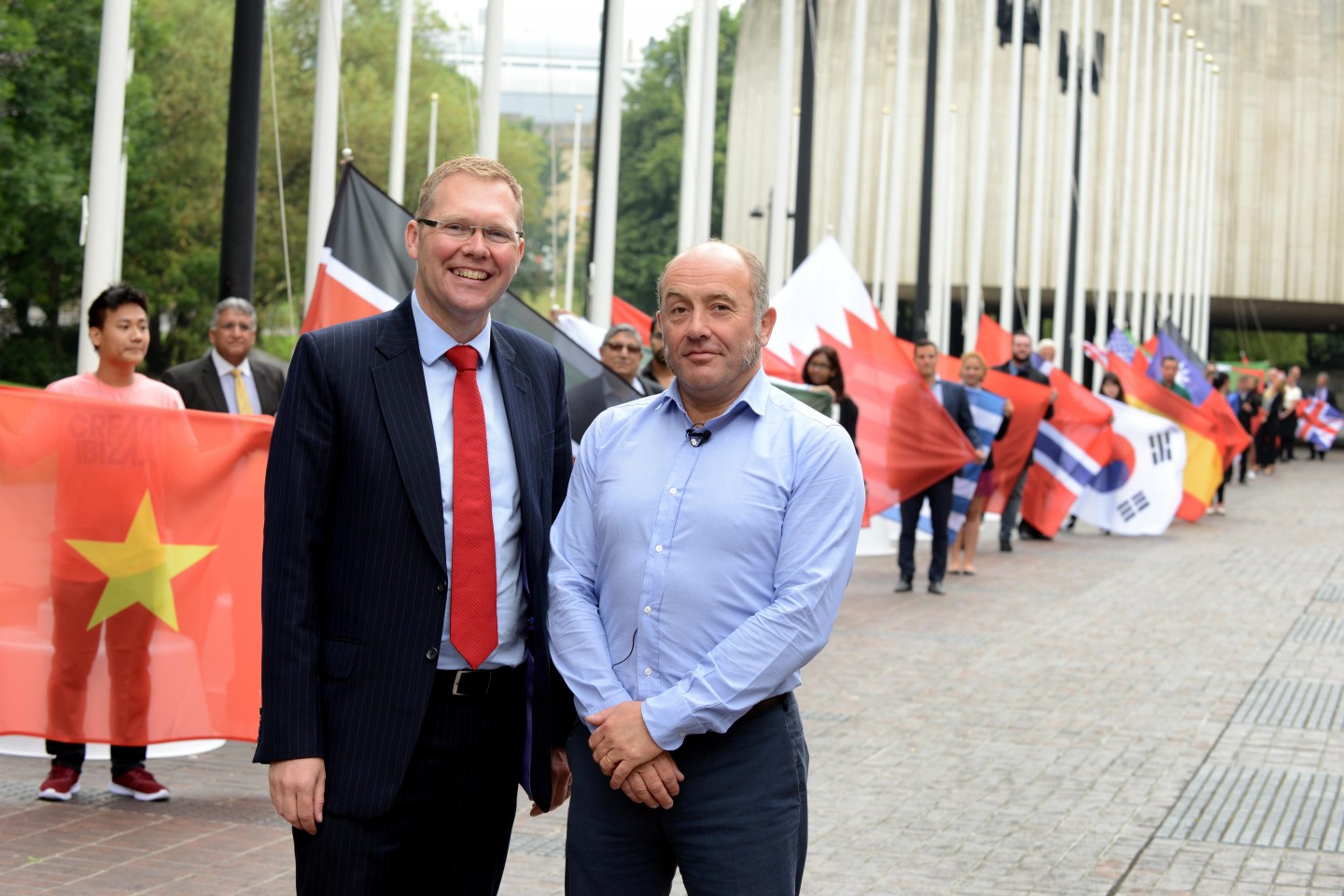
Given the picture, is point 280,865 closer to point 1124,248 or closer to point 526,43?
point 1124,248

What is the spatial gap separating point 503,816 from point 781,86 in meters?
23.7

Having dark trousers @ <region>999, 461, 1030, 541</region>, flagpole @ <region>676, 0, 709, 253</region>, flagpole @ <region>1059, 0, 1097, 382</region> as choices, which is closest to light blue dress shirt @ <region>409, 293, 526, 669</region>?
dark trousers @ <region>999, 461, 1030, 541</region>

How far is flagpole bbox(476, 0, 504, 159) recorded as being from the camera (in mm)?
16906

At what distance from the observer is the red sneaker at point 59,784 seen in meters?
7.18

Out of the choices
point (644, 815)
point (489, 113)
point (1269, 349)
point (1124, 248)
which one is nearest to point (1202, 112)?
point (1124, 248)

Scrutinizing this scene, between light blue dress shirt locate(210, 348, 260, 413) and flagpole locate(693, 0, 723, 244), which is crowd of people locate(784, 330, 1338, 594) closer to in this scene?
flagpole locate(693, 0, 723, 244)

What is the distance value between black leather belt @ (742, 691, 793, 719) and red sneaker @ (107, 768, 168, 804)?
4409 mm

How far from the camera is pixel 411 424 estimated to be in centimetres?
367

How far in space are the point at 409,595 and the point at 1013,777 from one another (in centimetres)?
531

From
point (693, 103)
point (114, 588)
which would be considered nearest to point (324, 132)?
point (693, 103)

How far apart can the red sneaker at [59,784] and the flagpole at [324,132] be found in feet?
29.9

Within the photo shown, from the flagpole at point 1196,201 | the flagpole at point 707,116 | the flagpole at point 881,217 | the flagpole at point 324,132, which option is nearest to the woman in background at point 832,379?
the flagpole at point 324,132

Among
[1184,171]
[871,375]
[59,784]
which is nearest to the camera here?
[59,784]

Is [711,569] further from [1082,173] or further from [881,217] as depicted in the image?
[1082,173]
